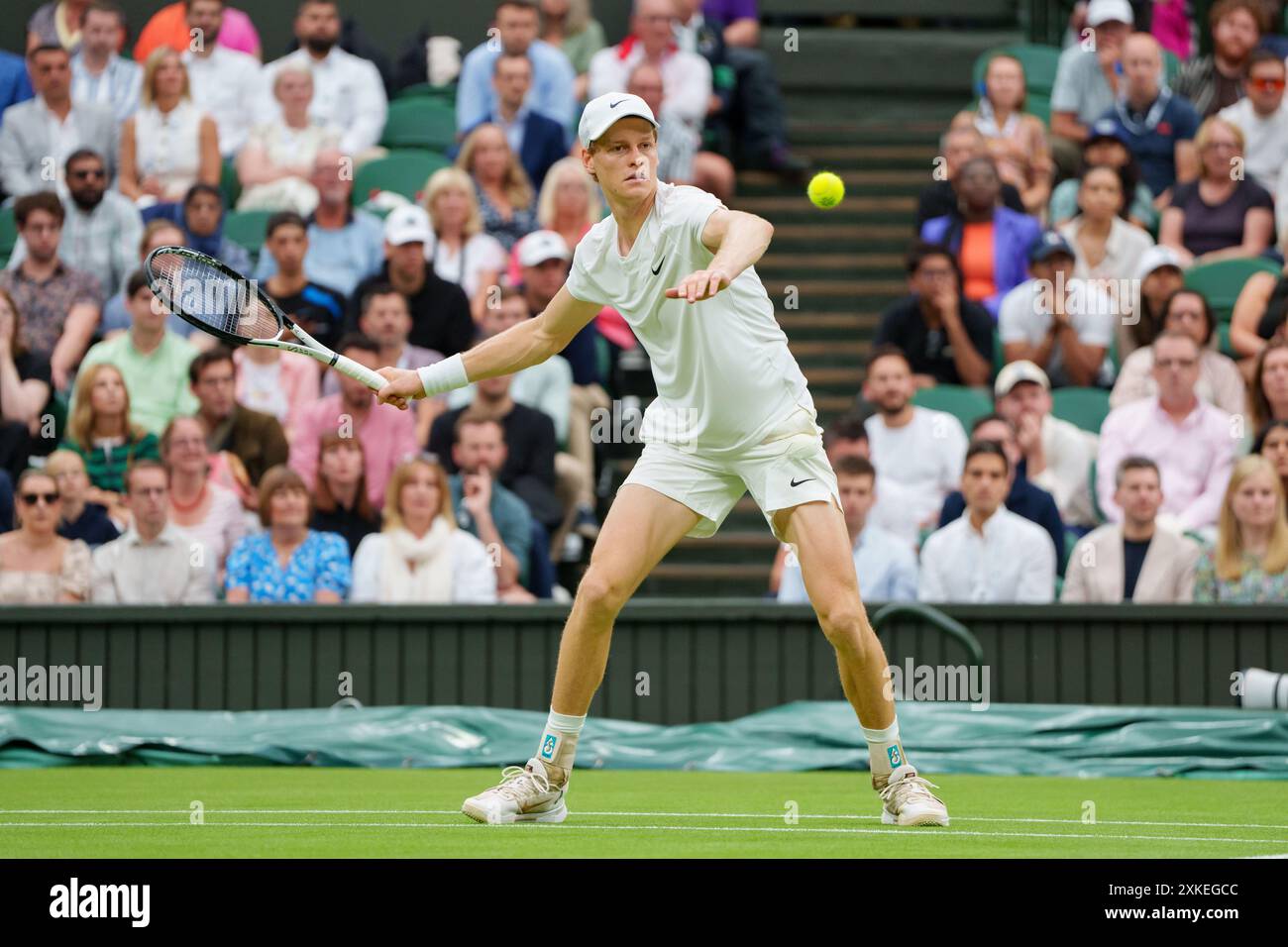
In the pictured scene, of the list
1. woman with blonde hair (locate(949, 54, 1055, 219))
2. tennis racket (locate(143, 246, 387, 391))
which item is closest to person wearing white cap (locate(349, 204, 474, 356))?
woman with blonde hair (locate(949, 54, 1055, 219))

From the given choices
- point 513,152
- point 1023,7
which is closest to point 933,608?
point 513,152

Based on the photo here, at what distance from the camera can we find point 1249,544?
34.6 feet

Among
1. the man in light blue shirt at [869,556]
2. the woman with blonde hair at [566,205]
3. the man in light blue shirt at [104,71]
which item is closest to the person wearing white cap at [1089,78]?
the woman with blonde hair at [566,205]

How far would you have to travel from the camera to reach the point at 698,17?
14969mm

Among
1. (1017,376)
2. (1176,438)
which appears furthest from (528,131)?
(1176,438)

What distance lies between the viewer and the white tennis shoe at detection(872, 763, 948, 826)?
6387 millimetres

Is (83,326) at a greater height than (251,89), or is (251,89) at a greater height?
(251,89)

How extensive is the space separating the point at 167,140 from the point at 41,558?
396 centimetres

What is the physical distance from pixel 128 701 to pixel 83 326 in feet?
9.77

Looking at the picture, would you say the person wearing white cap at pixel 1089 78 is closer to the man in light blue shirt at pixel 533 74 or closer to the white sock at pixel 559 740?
the man in light blue shirt at pixel 533 74

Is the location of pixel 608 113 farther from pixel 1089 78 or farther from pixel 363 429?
pixel 1089 78

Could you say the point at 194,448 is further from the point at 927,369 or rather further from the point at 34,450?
the point at 927,369

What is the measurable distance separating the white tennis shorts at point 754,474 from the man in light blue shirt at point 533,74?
812 cm

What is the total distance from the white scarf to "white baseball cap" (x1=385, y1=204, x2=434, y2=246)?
7.40 ft
